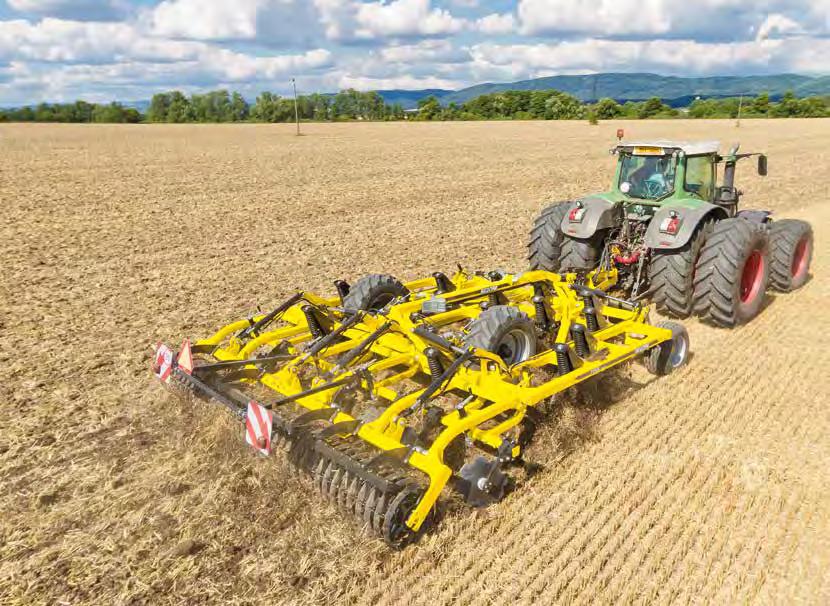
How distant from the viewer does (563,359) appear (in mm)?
4387

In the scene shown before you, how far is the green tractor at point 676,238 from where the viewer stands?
20.2ft

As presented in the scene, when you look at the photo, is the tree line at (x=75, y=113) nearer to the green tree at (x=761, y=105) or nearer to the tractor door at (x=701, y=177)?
the green tree at (x=761, y=105)

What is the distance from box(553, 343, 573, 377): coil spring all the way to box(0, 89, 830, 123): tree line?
58.9m

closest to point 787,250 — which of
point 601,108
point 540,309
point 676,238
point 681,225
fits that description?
point 681,225

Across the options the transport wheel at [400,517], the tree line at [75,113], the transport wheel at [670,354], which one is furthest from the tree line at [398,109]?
the transport wheel at [400,517]

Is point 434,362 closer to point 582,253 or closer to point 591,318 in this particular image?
point 591,318

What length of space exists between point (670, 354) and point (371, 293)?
2722 mm

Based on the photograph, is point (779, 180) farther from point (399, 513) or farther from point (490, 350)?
point (399, 513)

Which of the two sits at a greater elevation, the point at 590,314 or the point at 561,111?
the point at 561,111

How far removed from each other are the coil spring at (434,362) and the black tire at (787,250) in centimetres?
538

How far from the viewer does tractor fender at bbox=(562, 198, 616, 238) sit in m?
6.64

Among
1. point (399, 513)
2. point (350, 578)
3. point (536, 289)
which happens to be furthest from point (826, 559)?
point (536, 289)

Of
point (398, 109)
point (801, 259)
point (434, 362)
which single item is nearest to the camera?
point (434, 362)

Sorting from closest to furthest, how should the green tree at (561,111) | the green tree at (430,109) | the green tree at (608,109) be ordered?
the green tree at (608,109) → the green tree at (561,111) → the green tree at (430,109)
